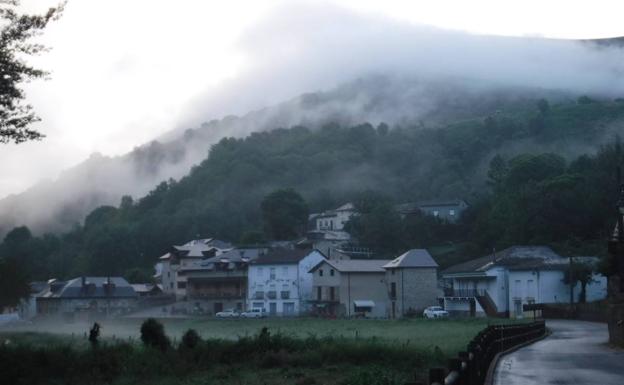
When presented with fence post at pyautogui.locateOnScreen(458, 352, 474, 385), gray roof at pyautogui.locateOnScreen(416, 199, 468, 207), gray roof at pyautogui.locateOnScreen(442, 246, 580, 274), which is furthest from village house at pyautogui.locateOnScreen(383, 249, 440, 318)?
fence post at pyautogui.locateOnScreen(458, 352, 474, 385)

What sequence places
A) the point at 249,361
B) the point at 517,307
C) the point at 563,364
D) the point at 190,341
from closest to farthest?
the point at 563,364, the point at 249,361, the point at 190,341, the point at 517,307

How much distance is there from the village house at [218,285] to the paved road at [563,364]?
71036 mm

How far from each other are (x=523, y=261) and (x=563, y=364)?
63184 mm

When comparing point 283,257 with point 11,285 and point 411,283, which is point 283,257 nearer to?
point 411,283

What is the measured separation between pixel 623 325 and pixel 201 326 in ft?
165

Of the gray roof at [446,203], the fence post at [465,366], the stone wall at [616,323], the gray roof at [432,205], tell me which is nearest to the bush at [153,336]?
the stone wall at [616,323]

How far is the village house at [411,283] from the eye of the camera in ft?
309

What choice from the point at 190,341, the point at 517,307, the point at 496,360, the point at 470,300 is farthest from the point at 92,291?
the point at 496,360

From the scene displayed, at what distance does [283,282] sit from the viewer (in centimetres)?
10456

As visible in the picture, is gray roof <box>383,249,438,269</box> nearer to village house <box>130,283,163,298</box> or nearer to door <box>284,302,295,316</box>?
door <box>284,302,295,316</box>

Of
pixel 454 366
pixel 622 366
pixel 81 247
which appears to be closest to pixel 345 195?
pixel 81 247

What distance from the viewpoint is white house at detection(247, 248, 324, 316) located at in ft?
340

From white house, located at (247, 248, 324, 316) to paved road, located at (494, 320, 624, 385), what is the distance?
64018mm

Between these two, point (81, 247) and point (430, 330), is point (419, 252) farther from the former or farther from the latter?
point (81, 247)
